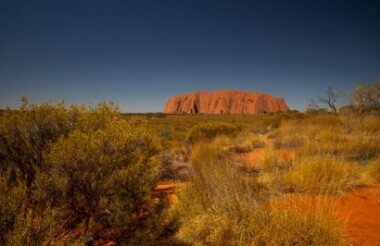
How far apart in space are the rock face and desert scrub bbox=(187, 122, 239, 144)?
388 ft

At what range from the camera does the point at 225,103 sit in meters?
145

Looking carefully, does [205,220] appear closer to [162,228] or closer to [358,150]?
[162,228]

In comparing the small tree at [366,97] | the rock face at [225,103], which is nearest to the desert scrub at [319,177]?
the small tree at [366,97]

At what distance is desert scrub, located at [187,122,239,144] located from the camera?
41.4ft

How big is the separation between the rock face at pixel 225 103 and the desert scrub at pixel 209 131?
11833 cm

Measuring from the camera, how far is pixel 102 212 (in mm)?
3805

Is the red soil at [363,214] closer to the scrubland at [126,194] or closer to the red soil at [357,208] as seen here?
the red soil at [357,208]

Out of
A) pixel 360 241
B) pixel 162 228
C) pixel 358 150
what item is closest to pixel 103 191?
pixel 162 228

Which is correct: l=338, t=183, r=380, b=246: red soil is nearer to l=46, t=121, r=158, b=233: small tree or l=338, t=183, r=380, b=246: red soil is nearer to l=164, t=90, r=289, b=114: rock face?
l=46, t=121, r=158, b=233: small tree

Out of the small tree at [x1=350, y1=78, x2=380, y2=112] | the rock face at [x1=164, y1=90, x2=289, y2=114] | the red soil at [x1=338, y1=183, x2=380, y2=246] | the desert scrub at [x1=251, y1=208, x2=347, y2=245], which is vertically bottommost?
the red soil at [x1=338, y1=183, x2=380, y2=246]

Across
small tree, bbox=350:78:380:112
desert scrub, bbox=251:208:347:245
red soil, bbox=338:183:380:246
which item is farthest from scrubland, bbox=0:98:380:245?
small tree, bbox=350:78:380:112

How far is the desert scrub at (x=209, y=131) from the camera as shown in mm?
12617

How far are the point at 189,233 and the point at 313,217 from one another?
146 cm

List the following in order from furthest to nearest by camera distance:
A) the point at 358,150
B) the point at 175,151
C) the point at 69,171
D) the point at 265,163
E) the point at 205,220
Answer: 1. the point at 175,151
2. the point at 358,150
3. the point at 265,163
4. the point at 69,171
5. the point at 205,220
